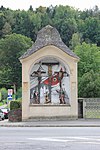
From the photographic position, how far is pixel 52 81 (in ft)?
114

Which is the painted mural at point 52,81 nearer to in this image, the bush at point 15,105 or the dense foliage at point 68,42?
the bush at point 15,105

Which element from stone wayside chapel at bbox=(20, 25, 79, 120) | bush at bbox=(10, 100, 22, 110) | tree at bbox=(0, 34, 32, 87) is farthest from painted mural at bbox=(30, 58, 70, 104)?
tree at bbox=(0, 34, 32, 87)

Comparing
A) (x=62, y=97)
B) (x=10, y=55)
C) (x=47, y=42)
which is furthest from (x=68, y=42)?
(x=62, y=97)

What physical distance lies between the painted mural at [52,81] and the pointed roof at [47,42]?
1109 mm

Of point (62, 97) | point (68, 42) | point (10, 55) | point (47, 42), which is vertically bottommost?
point (62, 97)

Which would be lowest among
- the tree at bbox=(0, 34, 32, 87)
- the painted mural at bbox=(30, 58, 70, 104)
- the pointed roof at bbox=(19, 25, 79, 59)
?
the painted mural at bbox=(30, 58, 70, 104)

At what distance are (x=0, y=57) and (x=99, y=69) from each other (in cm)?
5665

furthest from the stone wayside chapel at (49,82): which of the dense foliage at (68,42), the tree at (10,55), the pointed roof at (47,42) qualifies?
the tree at (10,55)

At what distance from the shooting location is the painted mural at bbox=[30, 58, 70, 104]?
3456 centimetres

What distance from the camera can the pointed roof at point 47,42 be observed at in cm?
3425

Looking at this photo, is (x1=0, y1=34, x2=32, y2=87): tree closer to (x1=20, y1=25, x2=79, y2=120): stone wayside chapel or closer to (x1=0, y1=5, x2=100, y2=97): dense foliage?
(x1=0, y1=5, x2=100, y2=97): dense foliage

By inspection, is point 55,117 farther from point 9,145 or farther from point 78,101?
point 9,145

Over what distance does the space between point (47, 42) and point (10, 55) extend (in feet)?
330

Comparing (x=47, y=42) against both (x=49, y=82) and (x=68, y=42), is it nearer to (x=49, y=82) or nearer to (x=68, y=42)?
(x=49, y=82)
